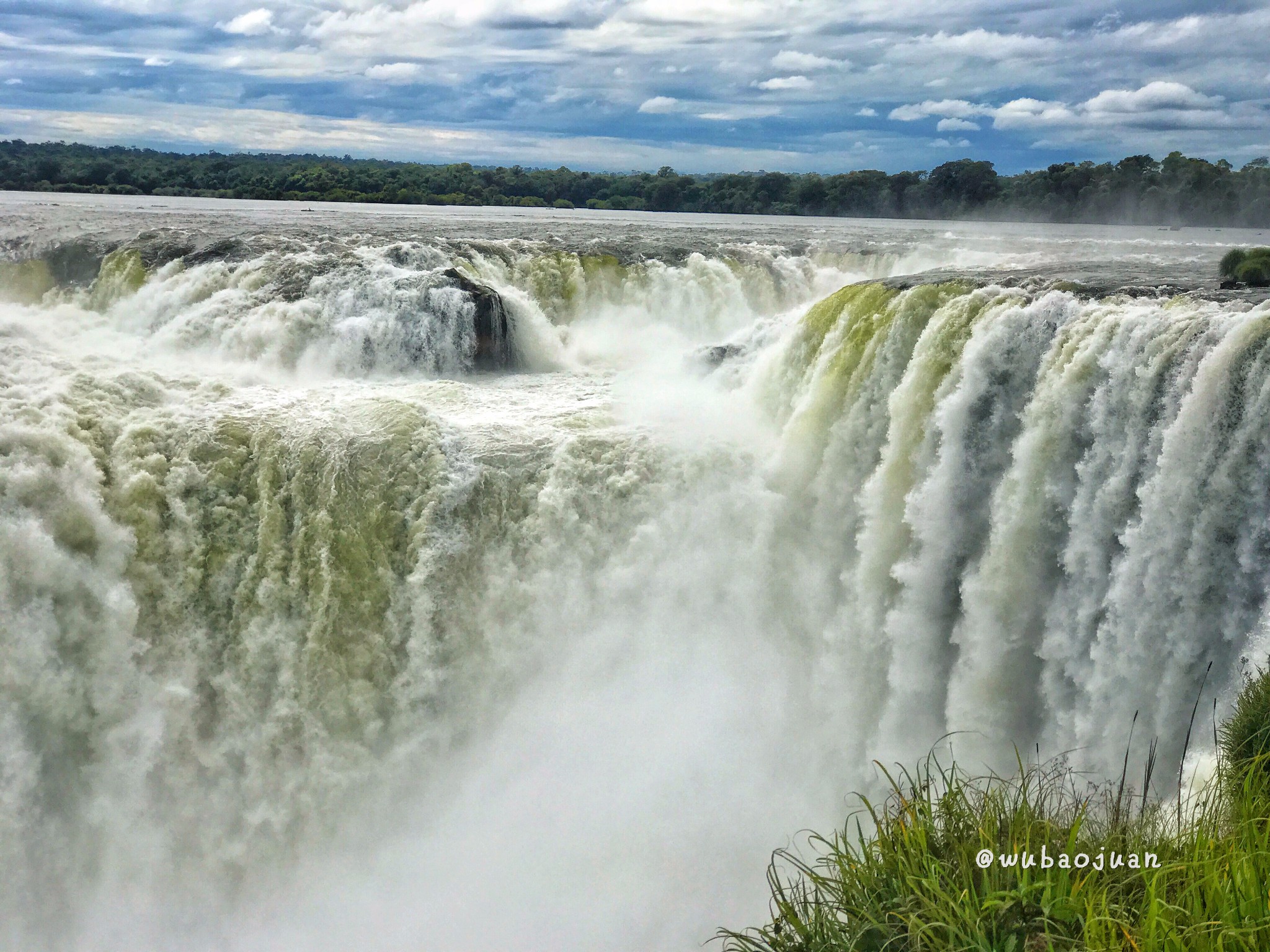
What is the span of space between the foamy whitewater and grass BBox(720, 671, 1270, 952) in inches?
130

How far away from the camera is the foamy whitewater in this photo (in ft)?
26.2

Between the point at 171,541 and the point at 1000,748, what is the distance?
786 cm

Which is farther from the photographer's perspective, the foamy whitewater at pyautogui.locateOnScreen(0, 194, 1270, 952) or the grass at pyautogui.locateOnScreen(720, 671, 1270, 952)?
the foamy whitewater at pyautogui.locateOnScreen(0, 194, 1270, 952)

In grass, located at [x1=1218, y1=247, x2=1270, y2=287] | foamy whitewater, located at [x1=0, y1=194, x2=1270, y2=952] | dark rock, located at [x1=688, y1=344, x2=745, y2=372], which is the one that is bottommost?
foamy whitewater, located at [x1=0, y1=194, x2=1270, y2=952]

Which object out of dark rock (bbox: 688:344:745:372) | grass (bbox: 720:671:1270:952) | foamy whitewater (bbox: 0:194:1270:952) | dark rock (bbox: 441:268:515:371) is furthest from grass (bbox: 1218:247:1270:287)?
dark rock (bbox: 441:268:515:371)

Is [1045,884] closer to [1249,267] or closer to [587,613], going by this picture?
[587,613]

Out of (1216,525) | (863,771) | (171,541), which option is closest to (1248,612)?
(1216,525)

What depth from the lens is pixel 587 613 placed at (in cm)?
1059

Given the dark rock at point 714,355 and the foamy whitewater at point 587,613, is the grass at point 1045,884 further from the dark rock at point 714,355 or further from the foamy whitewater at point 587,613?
the dark rock at point 714,355

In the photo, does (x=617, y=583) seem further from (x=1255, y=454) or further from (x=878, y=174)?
(x=878, y=174)

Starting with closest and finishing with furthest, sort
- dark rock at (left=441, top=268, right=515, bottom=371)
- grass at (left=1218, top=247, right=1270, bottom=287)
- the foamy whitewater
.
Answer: the foamy whitewater
grass at (left=1218, top=247, right=1270, bottom=287)
dark rock at (left=441, top=268, right=515, bottom=371)

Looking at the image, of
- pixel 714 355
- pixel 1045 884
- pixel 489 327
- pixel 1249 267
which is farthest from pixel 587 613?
pixel 1249 267

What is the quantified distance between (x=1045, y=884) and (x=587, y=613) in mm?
7277

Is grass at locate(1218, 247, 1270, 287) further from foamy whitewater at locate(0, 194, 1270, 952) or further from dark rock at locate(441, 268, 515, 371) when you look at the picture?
dark rock at locate(441, 268, 515, 371)
